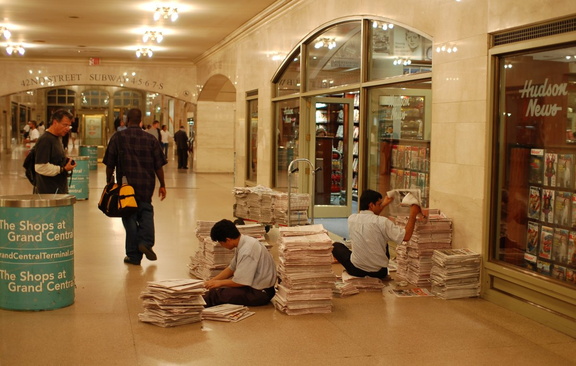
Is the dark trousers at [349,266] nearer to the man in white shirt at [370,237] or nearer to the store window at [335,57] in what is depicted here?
the man in white shirt at [370,237]

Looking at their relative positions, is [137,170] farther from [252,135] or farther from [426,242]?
[252,135]

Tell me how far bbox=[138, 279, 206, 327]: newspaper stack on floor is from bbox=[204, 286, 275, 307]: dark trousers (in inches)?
16.6

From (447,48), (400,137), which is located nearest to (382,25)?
(400,137)

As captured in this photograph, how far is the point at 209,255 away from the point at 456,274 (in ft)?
8.00

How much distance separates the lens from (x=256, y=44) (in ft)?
52.7

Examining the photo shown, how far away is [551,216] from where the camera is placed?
634 cm

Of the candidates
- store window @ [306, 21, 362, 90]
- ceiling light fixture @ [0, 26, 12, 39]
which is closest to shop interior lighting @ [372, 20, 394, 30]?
store window @ [306, 21, 362, 90]

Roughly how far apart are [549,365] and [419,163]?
4.03 metres

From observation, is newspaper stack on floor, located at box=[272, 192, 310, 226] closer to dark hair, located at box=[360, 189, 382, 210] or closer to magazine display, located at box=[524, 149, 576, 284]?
dark hair, located at box=[360, 189, 382, 210]

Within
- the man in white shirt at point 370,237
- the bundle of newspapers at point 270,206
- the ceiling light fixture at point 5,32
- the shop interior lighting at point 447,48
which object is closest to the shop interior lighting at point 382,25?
the shop interior lighting at point 447,48

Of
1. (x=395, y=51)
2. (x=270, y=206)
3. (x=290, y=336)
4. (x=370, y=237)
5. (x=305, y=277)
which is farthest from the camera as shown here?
(x=270, y=206)

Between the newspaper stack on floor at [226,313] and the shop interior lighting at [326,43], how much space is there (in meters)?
6.21

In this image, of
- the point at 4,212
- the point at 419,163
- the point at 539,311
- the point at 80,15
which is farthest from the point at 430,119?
the point at 80,15

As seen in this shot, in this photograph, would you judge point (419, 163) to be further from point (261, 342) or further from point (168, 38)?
point (168, 38)
